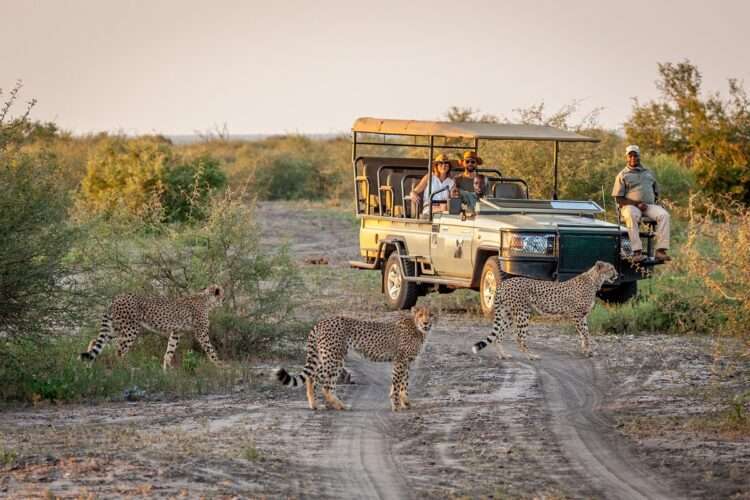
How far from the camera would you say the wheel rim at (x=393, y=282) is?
18344mm

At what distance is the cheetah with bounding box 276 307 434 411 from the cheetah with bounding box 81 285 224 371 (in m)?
2.16

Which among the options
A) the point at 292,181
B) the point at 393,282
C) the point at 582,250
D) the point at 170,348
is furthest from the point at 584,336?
the point at 292,181

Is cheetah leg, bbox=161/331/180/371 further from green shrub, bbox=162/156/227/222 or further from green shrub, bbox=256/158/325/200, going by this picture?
green shrub, bbox=256/158/325/200

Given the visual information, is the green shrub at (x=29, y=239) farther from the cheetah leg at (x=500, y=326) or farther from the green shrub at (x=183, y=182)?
the green shrub at (x=183, y=182)

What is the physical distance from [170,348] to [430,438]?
379 cm

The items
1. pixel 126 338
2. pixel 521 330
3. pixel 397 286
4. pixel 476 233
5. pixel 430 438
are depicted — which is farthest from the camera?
pixel 397 286

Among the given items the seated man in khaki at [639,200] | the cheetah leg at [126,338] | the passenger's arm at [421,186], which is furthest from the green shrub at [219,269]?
the seated man in khaki at [639,200]

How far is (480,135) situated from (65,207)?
19.8ft

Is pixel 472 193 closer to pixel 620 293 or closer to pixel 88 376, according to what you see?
pixel 620 293

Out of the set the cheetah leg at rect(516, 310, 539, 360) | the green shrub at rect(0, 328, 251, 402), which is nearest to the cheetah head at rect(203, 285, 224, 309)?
the green shrub at rect(0, 328, 251, 402)

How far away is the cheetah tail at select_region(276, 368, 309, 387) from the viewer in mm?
10680

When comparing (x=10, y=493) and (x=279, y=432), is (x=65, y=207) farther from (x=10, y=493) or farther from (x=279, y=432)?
(x=10, y=493)

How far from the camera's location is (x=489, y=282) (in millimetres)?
16266

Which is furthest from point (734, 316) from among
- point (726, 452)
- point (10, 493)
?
point (10, 493)
